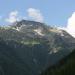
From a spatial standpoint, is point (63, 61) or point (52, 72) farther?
point (63, 61)

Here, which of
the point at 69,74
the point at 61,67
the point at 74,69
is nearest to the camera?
the point at 74,69

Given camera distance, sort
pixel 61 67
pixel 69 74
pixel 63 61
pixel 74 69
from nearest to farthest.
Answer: pixel 74 69 < pixel 69 74 < pixel 61 67 < pixel 63 61

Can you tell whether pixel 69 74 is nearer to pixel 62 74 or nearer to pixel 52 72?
pixel 62 74

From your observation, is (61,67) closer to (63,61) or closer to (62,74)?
(62,74)

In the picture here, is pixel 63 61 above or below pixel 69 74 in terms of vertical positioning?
above

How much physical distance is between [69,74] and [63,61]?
1048 inches

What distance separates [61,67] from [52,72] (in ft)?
18.3

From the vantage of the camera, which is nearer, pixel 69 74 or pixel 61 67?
pixel 69 74

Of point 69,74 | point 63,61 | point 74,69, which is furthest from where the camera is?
point 63,61

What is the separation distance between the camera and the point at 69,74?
94125 millimetres

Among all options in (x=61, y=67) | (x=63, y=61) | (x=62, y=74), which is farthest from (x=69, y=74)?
(x=63, y=61)

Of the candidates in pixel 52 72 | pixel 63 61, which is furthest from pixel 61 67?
pixel 63 61

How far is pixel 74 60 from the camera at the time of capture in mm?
100125

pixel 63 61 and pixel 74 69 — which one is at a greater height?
pixel 63 61
